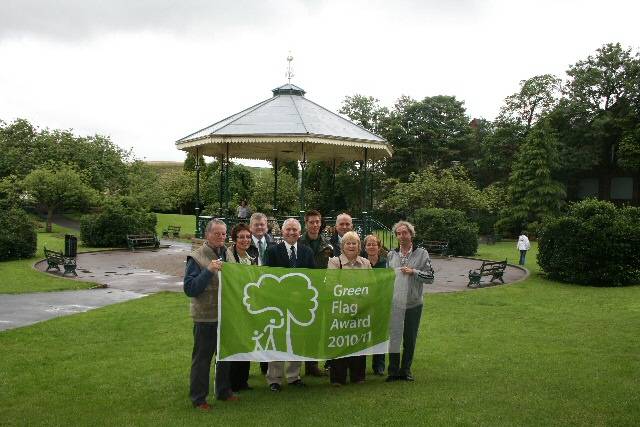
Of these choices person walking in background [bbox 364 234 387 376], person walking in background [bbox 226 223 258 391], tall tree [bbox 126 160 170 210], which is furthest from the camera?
tall tree [bbox 126 160 170 210]

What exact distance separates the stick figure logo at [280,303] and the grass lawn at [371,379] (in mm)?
720

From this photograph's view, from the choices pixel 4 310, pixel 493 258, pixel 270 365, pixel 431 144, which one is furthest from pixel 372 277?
pixel 431 144

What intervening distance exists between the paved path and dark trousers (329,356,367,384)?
7950 mm

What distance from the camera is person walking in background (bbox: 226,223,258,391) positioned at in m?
6.86

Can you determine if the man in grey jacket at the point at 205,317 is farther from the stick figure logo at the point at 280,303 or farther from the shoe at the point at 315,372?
the shoe at the point at 315,372

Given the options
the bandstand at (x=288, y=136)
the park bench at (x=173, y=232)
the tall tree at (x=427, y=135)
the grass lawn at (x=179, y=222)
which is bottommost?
the park bench at (x=173, y=232)

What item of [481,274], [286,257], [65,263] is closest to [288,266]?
[286,257]

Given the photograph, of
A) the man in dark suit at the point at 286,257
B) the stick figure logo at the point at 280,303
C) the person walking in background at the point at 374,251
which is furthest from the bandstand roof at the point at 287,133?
the stick figure logo at the point at 280,303

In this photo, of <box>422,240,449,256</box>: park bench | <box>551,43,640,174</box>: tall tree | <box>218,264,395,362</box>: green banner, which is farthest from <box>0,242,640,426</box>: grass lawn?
<box>551,43,640,174</box>: tall tree

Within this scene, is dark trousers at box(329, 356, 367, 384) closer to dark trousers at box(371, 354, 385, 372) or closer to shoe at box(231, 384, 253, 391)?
dark trousers at box(371, 354, 385, 372)

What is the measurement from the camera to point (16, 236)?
2475 cm

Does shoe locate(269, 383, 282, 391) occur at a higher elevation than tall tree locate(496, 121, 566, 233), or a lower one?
lower

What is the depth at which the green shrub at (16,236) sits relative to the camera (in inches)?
962

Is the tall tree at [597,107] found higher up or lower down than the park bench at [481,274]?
higher up
